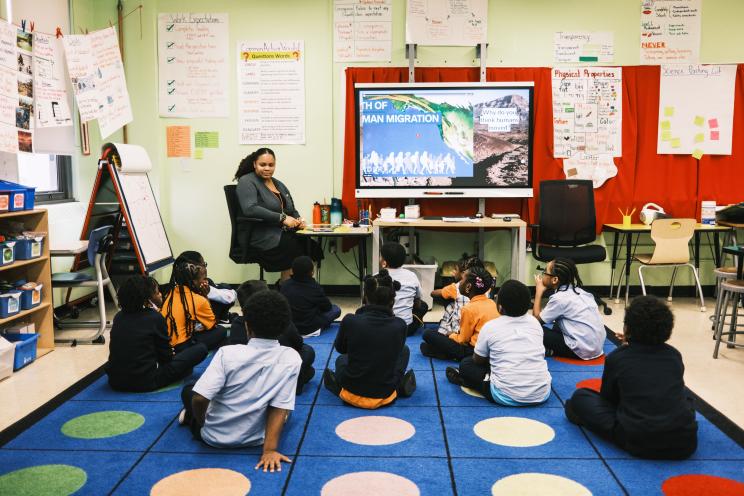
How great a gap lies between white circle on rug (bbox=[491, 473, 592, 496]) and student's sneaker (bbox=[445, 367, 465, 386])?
101 centimetres

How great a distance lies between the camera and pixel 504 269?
19.5 feet

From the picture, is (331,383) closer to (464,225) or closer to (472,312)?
(472,312)

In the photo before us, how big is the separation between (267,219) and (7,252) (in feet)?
6.01

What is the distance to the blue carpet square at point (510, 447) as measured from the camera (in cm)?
263

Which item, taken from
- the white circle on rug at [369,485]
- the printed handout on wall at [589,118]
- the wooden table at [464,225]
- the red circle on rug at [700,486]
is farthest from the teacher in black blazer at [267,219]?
the red circle on rug at [700,486]

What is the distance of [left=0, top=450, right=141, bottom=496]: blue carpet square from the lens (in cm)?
240

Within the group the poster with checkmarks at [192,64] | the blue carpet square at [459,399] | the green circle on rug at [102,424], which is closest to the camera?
the green circle on rug at [102,424]

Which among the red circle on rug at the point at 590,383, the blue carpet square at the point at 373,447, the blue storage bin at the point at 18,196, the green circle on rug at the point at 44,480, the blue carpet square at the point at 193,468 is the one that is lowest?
the green circle on rug at the point at 44,480

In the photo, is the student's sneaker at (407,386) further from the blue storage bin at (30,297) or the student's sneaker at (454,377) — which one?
the blue storage bin at (30,297)

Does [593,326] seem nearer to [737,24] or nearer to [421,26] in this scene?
[421,26]

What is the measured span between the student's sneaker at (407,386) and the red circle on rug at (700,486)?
124cm

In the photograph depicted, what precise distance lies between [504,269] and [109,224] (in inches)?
131

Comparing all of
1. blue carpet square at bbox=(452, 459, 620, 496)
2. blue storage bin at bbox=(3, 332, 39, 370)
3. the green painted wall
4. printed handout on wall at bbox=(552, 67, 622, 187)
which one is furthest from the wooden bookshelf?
printed handout on wall at bbox=(552, 67, 622, 187)

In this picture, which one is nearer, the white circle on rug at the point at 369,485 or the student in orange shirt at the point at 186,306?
the white circle on rug at the point at 369,485
